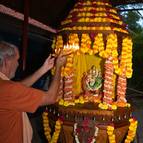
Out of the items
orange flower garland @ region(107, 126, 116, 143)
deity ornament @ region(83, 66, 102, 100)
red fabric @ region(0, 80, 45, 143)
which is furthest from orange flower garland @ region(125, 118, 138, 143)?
red fabric @ region(0, 80, 45, 143)

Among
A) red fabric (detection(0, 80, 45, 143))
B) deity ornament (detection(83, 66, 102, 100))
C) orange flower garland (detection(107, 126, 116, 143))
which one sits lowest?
orange flower garland (detection(107, 126, 116, 143))

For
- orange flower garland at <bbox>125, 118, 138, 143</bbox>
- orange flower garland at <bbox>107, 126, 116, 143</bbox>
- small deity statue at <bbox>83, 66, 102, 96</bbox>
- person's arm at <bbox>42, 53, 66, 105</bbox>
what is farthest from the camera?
small deity statue at <bbox>83, 66, 102, 96</bbox>

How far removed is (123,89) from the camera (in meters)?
5.83

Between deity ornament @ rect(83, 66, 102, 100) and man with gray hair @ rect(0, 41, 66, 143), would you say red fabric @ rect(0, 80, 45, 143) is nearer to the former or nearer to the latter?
man with gray hair @ rect(0, 41, 66, 143)

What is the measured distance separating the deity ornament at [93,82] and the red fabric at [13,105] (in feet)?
10.7

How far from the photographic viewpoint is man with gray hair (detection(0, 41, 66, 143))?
2.69 m

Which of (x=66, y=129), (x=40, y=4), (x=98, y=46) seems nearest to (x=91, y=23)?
(x=98, y=46)

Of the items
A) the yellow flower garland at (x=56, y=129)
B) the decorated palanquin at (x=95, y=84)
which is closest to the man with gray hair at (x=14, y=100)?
the decorated palanquin at (x=95, y=84)

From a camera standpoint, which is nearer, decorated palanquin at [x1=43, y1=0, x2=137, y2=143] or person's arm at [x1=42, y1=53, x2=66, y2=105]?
person's arm at [x1=42, y1=53, x2=66, y2=105]

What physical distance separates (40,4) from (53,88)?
6447 millimetres

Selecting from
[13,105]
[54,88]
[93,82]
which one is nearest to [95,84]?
[93,82]

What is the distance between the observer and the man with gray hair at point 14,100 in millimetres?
2686

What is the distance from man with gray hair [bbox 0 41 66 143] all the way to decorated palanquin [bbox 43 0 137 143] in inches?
96.6

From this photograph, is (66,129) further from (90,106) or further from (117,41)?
(117,41)
